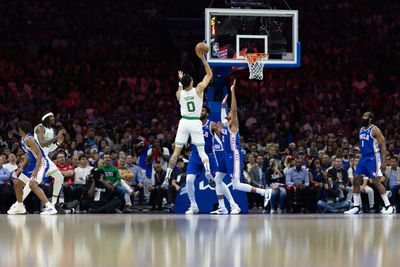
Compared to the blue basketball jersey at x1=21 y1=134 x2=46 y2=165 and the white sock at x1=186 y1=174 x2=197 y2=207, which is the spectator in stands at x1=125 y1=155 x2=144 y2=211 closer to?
the white sock at x1=186 y1=174 x2=197 y2=207

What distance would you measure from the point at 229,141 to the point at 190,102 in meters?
1.56

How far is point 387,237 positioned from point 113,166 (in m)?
9.39

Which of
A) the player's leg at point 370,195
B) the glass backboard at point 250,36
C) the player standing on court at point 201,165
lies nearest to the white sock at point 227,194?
the player standing on court at point 201,165

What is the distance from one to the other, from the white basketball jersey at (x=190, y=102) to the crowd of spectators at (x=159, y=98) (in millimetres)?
3508

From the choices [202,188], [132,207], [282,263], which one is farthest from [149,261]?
[132,207]

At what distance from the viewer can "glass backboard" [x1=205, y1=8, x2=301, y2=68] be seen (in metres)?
16.2

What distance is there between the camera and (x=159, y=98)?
25.0 m

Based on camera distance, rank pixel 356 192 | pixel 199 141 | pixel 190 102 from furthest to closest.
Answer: pixel 356 192, pixel 199 141, pixel 190 102

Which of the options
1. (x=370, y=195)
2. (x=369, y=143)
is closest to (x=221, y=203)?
(x=369, y=143)

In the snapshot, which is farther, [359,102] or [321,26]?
[321,26]

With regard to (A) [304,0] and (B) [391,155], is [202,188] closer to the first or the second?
(B) [391,155]

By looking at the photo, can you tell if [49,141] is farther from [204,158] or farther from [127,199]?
[127,199]

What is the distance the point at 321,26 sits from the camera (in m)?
30.2

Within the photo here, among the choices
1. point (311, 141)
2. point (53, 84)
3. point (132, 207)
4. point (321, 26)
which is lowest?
point (132, 207)
